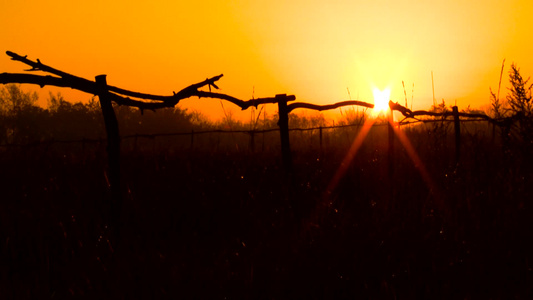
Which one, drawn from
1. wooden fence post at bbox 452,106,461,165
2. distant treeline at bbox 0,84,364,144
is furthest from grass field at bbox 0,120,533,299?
distant treeline at bbox 0,84,364,144

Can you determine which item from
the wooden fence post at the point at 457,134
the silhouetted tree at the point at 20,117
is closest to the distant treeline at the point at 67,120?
the silhouetted tree at the point at 20,117

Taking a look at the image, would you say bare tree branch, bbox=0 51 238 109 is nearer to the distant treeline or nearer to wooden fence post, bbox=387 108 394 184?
wooden fence post, bbox=387 108 394 184

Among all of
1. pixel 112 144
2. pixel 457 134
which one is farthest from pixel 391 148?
pixel 112 144

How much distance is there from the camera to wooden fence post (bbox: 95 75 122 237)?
152 inches

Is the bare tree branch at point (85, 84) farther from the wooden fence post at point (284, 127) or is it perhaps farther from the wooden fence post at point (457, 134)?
the wooden fence post at point (457, 134)

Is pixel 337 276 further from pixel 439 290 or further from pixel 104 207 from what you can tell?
pixel 104 207

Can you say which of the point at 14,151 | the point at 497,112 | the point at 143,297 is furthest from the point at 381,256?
the point at 14,151

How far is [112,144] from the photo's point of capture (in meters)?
3.95

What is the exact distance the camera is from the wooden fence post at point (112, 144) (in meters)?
3.86

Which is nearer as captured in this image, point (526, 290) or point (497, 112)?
point (526, 290)

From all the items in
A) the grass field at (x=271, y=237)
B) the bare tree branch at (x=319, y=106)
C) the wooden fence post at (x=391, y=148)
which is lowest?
the grass field at (x=271, y=237)

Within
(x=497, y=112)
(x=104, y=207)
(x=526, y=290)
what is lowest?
(x=526, y=290)

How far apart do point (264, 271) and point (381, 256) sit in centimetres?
77

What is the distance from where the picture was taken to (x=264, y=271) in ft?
9.92
